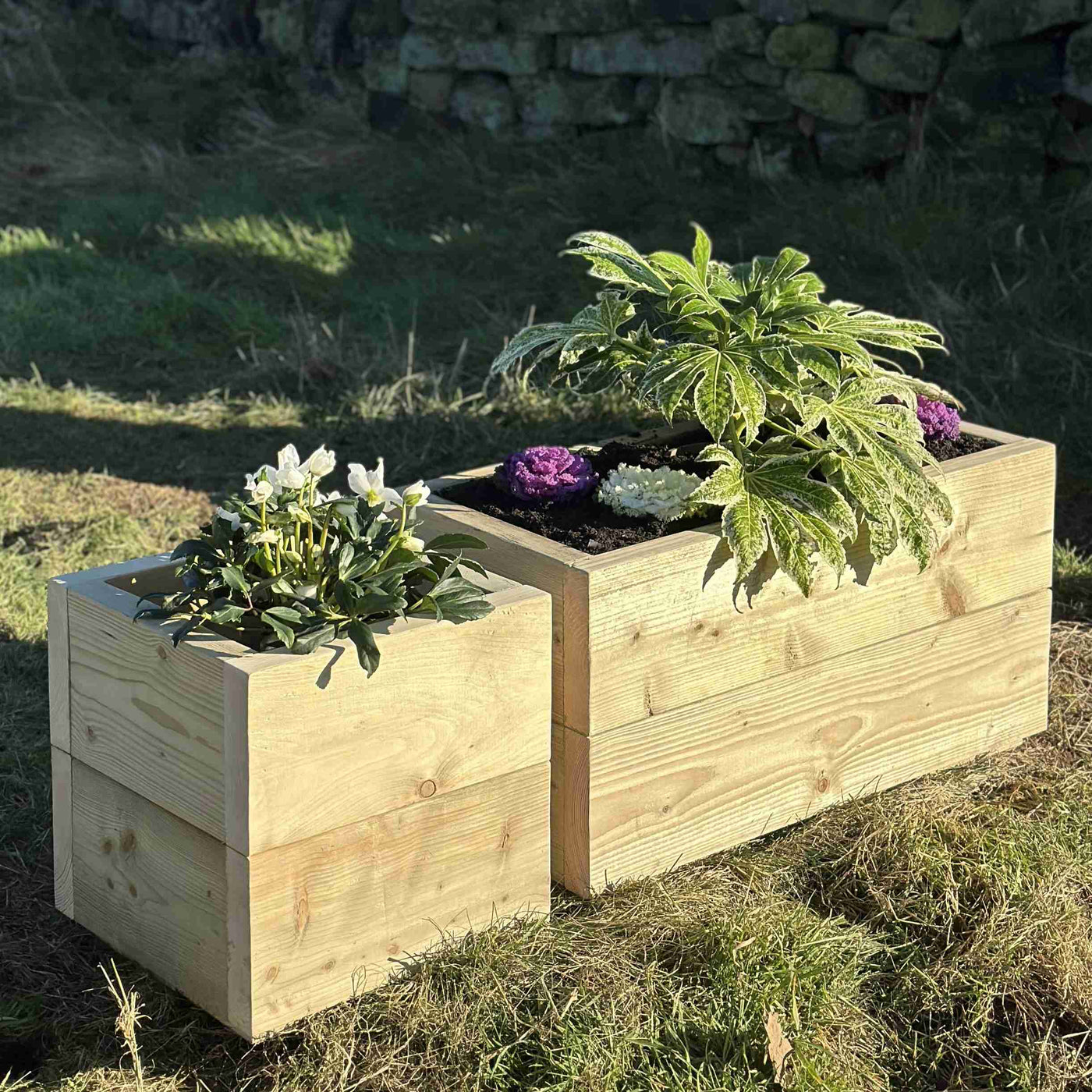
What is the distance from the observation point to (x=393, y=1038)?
7.18 feet

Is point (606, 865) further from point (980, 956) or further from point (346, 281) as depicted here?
point (346, 281)

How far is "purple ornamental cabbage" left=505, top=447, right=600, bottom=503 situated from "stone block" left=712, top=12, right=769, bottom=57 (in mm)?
4404

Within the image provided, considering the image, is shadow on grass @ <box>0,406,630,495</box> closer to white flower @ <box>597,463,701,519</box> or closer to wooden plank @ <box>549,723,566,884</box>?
white flower @ <box>597,463,701,519</box>

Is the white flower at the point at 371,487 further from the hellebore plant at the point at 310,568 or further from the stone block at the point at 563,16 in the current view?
the stone block at the point at 563,16

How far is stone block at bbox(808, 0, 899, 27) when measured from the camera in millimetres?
6062

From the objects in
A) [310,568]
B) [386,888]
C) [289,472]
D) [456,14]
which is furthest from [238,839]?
[456,14]

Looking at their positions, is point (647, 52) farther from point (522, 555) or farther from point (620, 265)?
point (522, 555)

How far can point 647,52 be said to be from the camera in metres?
7.03

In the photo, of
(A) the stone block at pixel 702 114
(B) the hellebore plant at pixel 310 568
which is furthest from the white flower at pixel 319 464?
(A) the stone block at pixel 702 114

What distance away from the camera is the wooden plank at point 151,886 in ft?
7.03

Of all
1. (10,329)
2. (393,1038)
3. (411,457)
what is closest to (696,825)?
(393,1038)

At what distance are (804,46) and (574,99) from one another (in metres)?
1.47

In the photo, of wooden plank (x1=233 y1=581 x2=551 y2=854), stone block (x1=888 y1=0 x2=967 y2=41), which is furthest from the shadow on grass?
wooden plank (x1=233 y1=581 x2=551 y2=854)

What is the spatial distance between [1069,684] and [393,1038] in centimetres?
189
